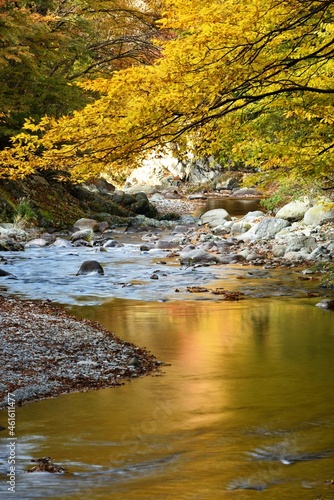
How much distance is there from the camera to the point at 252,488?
502 centimetres

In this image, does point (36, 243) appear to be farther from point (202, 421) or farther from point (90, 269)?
point (202, 421)

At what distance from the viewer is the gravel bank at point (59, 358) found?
7.35 m

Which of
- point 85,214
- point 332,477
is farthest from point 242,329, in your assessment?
point 85,214

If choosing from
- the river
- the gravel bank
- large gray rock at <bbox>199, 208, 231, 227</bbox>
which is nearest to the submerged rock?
the river

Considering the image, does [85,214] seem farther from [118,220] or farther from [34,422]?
[34,422]

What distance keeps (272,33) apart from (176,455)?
5801 millimetres

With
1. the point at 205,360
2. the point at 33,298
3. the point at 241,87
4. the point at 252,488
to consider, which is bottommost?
the point at 252,488

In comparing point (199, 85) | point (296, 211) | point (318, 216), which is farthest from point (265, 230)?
point (199, 85)

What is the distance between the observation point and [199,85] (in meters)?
9.38

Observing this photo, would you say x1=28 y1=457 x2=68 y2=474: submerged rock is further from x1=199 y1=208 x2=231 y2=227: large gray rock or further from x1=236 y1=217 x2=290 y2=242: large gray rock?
x1=199 y1=208 x2=231 y2=227: large gray rock

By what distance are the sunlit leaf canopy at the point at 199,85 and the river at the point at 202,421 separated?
2709 millimetres

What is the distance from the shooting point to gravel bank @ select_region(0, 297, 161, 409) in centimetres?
735

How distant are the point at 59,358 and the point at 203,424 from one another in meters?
2.47

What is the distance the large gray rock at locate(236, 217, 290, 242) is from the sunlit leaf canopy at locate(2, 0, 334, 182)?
1173cm
